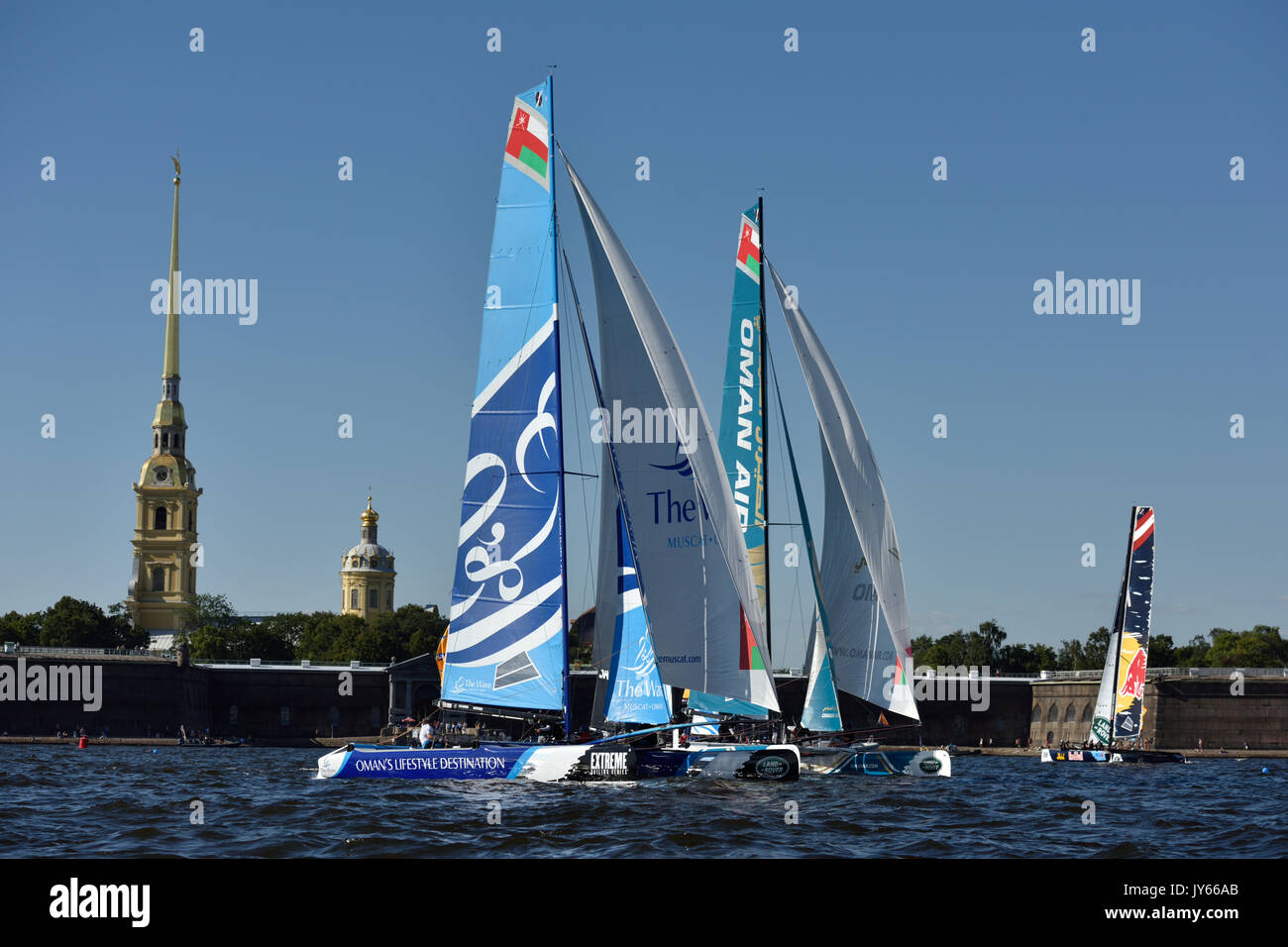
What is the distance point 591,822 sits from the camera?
21.2m

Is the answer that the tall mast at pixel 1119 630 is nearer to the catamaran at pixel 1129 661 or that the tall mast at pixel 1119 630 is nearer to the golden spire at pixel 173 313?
Answer: the catamaran at pixel 1129 661

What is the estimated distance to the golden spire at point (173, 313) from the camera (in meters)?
122

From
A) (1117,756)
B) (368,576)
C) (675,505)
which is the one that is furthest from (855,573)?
(368,576)

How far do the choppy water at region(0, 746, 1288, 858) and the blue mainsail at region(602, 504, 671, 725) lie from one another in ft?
4.74

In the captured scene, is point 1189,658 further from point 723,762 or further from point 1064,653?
point 723,762

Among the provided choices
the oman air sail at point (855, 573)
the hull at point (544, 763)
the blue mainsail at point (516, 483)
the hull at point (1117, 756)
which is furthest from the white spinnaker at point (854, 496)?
the hull at point (1117, 756)

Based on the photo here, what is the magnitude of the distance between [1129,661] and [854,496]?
2421cm

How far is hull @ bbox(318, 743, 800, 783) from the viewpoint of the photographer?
26172 millimetres

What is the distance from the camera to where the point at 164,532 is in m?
134

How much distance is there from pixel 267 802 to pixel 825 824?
995cm

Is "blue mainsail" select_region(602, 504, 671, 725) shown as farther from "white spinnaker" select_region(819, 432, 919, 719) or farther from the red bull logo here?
the red bull logo
